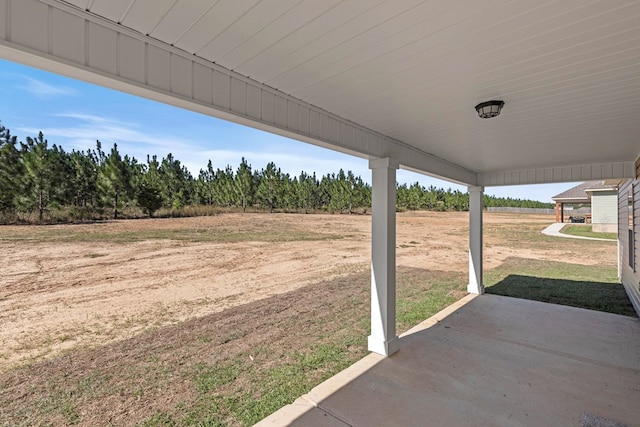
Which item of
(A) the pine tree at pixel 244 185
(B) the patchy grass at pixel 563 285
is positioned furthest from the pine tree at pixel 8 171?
(B) the patchy grass at pixel 563 285

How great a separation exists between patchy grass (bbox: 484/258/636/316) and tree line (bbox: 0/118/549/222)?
18.5 m

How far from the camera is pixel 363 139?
9.90ft

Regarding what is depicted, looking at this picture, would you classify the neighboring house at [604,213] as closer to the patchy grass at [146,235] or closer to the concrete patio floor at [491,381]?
the patchy grass at [146,235]

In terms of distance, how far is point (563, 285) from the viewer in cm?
671

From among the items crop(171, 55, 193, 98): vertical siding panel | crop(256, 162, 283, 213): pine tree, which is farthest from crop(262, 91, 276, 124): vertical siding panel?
crop(256, 162, 283, 213): pine tree

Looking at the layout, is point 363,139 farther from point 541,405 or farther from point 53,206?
point 53,206

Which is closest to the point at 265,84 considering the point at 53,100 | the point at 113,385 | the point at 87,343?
the point at 113,385

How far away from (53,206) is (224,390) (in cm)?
1833

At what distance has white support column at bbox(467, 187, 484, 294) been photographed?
5887mm

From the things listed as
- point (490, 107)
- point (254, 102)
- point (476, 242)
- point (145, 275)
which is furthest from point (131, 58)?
point (145, 275)

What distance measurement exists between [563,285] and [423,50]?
762 centimetres

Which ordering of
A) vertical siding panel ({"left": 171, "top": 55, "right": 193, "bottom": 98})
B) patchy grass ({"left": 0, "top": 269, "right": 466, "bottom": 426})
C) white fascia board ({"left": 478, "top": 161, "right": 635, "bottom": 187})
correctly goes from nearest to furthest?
1. vertical siding panel ({"left": 171, "top": 55, "right": 193, "bottom": 98})
2. patchy grass ({"left": 0, "top": 269, "right": 466, "bottom": 426})
3. white fascia board ({"left": 478, "top": 161, "right": 635, "bottom": 187})

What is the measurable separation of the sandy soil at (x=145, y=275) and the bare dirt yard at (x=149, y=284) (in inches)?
1.1

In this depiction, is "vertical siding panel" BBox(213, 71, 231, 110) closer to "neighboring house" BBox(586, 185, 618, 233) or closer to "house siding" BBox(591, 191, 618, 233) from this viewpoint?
"neighboring house" BBox(586, 185, 618, 233)
